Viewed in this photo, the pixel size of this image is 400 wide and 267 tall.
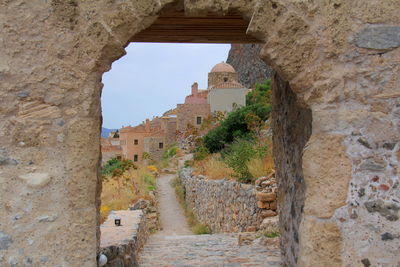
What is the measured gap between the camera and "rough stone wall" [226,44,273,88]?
38.8 metres

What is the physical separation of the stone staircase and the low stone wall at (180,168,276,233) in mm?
677

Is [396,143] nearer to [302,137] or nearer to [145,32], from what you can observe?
[302,137]

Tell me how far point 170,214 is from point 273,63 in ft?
39.1

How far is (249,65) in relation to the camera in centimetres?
4094

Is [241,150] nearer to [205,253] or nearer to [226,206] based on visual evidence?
[226,206]

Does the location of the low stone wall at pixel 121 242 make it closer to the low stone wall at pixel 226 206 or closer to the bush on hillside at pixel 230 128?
the low stone wall at pixel 226 206

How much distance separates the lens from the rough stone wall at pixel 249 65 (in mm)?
38781

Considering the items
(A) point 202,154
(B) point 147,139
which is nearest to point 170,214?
(A) point 202,154

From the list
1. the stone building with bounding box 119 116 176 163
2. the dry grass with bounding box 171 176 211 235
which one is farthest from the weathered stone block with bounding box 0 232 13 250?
the stone building with bounding box 119 116 176 163

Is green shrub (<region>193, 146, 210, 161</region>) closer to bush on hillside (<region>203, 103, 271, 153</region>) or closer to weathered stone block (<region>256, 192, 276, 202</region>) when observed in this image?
bush on hillside (<region>203, 103, 271, 153</region>)

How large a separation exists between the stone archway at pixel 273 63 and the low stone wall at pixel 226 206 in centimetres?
603

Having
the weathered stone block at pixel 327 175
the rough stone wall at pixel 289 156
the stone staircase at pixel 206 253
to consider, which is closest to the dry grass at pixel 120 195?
the stone staircase at pixel 206 253

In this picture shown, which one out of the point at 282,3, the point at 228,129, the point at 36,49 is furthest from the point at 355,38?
the point at 228,129

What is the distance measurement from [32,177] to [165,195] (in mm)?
15185
